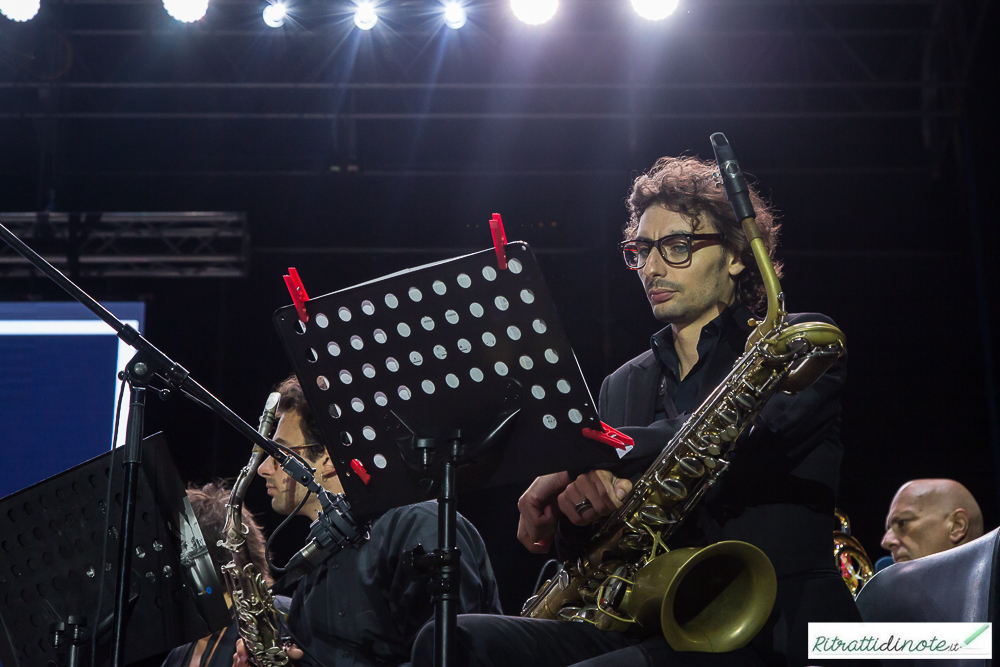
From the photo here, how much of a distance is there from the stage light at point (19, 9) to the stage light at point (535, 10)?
318 centimetres

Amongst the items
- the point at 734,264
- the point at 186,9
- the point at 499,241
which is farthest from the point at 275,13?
the point at 499,241

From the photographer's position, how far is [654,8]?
5.98 meters

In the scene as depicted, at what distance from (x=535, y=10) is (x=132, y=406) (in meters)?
4.50

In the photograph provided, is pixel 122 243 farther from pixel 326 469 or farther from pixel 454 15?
pixel 326 469

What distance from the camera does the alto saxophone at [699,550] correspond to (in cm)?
211

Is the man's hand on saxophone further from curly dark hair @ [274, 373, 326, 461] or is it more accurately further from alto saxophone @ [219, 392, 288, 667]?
curly dark hair @ [274, 373, 326, 461]

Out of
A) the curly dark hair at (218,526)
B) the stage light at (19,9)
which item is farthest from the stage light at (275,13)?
the curly dark hair at (218,526)

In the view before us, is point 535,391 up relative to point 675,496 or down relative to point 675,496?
up

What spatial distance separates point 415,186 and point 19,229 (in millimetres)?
2923

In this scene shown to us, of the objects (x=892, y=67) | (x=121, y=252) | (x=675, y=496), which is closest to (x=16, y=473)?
(x=121, y=252)

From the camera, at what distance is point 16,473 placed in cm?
604

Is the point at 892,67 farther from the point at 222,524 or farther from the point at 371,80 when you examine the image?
the point at 222,524

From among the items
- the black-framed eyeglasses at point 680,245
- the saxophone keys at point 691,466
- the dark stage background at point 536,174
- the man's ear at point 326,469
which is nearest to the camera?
the saxophone keys at point 691,466

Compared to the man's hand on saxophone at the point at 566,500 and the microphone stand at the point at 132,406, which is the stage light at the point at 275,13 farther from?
the man's hand on saxophone at the point at 566,500
